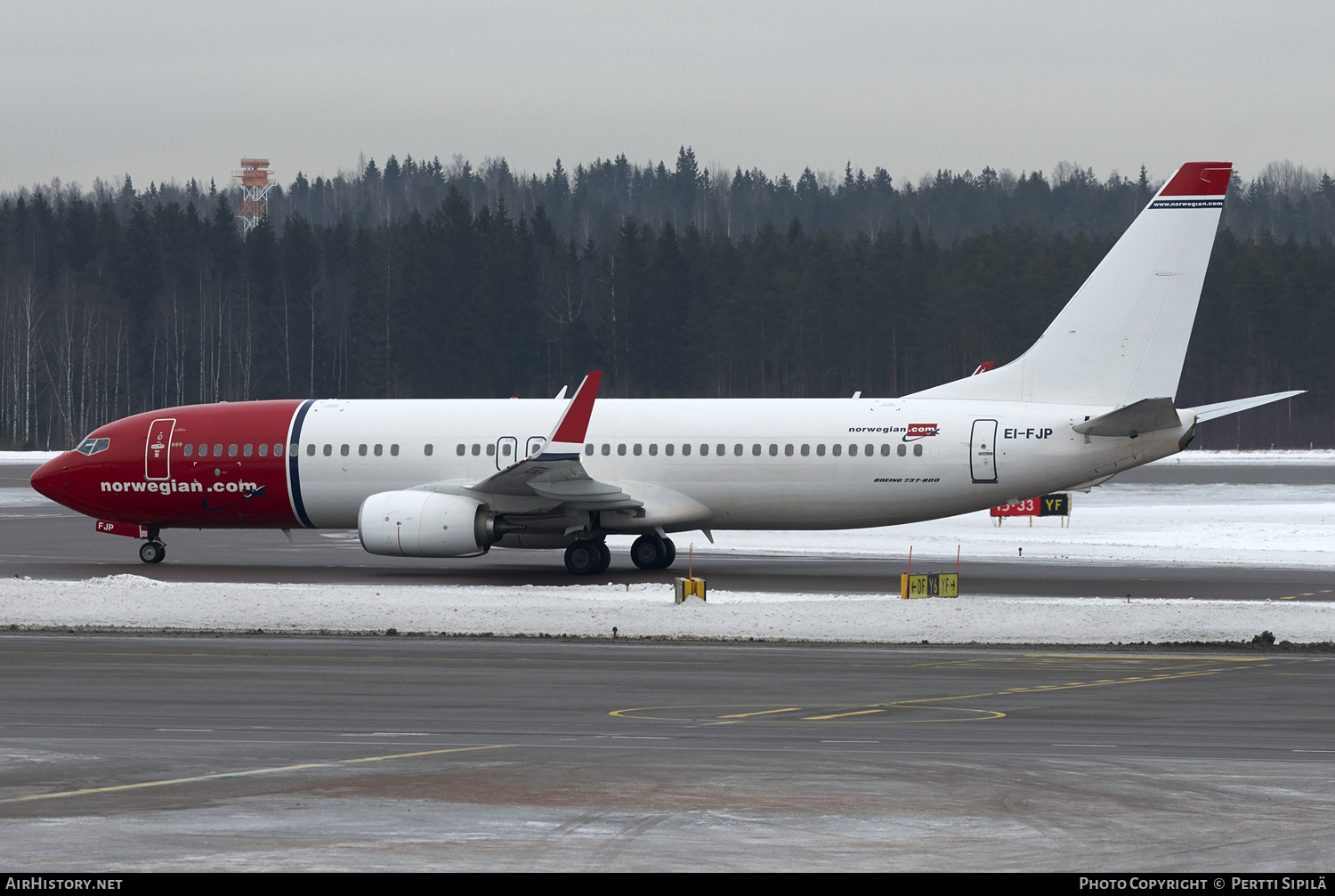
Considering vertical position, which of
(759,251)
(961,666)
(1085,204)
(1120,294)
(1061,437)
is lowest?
(961,666)

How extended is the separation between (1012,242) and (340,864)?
112 m

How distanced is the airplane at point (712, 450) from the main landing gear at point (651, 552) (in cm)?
5

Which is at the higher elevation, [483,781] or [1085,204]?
[1085,204]

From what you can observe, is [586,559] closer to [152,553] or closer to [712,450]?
[712,450]

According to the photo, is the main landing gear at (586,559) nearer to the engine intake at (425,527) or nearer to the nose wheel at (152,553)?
the engine intake at (425,527)

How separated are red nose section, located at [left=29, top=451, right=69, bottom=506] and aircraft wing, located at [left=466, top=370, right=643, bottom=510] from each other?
968 cm

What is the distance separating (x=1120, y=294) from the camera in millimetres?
30391

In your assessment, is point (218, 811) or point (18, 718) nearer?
point (218, 811)

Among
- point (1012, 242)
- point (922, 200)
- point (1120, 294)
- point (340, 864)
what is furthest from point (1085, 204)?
point (340, 864)

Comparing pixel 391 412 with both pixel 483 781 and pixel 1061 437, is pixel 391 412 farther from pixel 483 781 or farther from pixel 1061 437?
pixel 483 781

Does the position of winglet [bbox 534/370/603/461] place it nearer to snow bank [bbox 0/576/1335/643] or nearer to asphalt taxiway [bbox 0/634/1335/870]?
snow bank [bbox 0/576/1335/643]

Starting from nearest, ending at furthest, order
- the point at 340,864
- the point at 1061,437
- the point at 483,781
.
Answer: the point at 340,864, the point at 483,781, the point at 1061,437

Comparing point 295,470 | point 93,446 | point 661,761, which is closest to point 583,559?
point 295,470

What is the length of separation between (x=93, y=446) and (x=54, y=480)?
1150 mm
